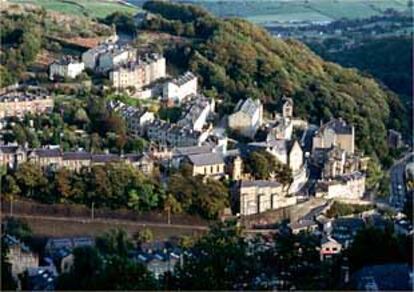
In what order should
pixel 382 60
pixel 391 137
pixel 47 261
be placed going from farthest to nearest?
pixel 382 60 < pixel 391 137 < pixel 47 261

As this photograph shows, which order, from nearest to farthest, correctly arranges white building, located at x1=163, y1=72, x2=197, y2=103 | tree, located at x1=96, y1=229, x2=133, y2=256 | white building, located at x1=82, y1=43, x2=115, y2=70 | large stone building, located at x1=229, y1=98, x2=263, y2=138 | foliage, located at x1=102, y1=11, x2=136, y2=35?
tree, located at x1=96, y1=229, x2=133, y2=256
large stone building, located at x1=229, y1=98, x2=263, y2=138
white building, located at x1=163, y1=72, x2=197, y2=103
white building, located at x1=82, y1=43, x2=115, y2=70
foliage, located at x1=102, y1=11, x2=136, y2=35

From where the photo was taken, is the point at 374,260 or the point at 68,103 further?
the point at 68,103

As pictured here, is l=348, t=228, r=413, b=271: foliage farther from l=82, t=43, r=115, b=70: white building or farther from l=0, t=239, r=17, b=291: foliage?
l=82, t=43, r=115, b=70: white building

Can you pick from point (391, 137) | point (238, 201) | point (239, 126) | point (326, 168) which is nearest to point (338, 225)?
point (238, 201)

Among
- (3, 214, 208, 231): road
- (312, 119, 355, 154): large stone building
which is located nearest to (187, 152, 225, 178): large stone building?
(3, 214, 208, 231): road

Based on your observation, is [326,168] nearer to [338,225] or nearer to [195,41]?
[338,225]

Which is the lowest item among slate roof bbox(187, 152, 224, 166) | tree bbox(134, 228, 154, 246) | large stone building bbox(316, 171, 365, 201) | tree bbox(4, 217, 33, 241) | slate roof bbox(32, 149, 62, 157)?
large stone building bbox(316, 171, 365, 201)

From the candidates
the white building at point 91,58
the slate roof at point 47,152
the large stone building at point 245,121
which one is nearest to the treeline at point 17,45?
the white building at point 91,58

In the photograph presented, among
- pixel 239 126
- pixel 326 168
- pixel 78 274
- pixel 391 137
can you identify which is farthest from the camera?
pixel 391 137
